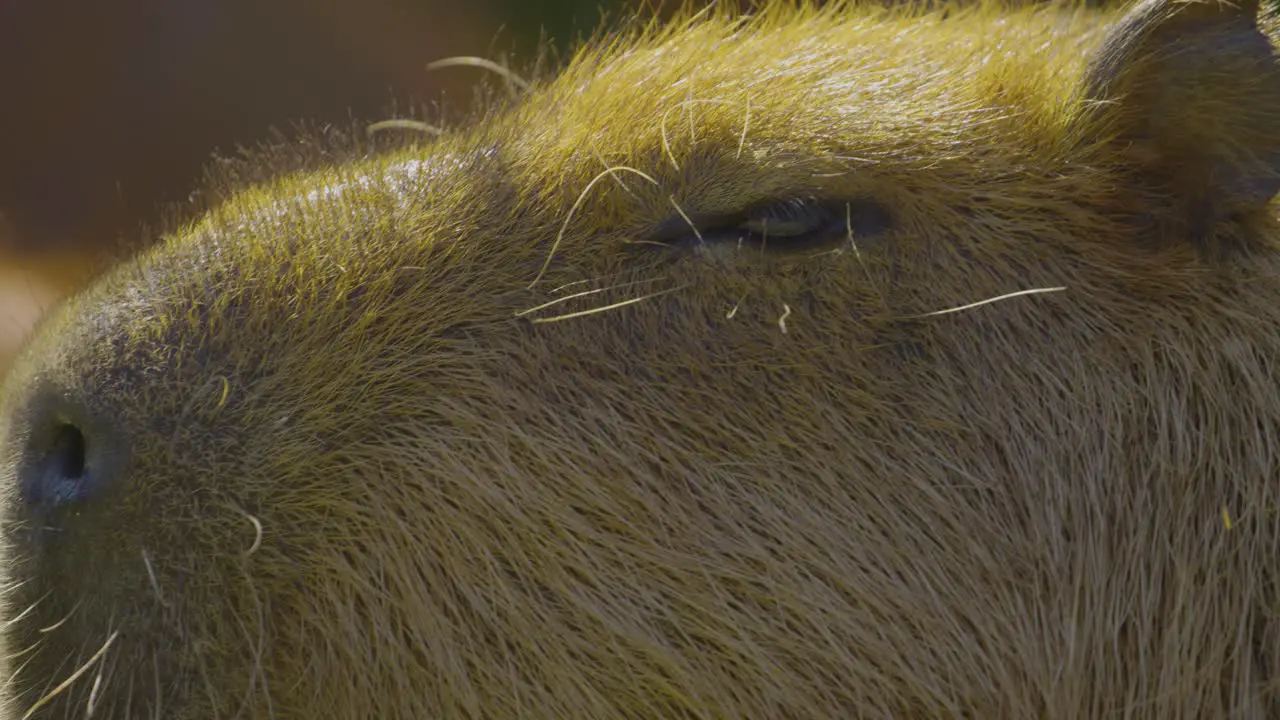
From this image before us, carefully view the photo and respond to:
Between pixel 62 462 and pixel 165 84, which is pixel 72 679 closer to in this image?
pixel 62 462

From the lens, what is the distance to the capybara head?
1.68 m

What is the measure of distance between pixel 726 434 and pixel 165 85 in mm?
2003

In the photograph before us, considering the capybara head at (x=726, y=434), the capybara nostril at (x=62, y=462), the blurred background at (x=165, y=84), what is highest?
the blurred background at (x=165, y=84)

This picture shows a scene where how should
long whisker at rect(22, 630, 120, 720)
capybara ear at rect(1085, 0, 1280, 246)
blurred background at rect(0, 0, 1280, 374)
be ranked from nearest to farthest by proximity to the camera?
long whisker at rect(22, 630, 120, 720), capybara ear at rect(1085, 0, 1280, 246), blurred background at rect(0, 0, 1280, 374)

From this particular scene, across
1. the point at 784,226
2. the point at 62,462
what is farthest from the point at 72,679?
the point at 784,226

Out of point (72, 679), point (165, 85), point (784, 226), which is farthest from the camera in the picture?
point (165, 85)

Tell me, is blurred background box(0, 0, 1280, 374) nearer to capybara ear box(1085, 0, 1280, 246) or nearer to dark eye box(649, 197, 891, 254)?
dark eye box(649, 197, 891, 254)

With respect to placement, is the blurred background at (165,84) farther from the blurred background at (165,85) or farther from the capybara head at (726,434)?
the capybara head at (726,434)

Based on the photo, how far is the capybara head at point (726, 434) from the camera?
168 cm

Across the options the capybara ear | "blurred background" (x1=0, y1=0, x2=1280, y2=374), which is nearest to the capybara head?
the capybara ear

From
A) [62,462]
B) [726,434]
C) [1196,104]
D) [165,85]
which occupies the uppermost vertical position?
[165,85]

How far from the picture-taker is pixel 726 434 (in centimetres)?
171

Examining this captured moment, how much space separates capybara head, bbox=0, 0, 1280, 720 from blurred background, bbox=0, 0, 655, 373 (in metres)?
1.06

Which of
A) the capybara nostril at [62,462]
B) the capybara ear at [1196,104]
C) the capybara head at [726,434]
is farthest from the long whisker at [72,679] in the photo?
the capybara ear at [1196,104]
